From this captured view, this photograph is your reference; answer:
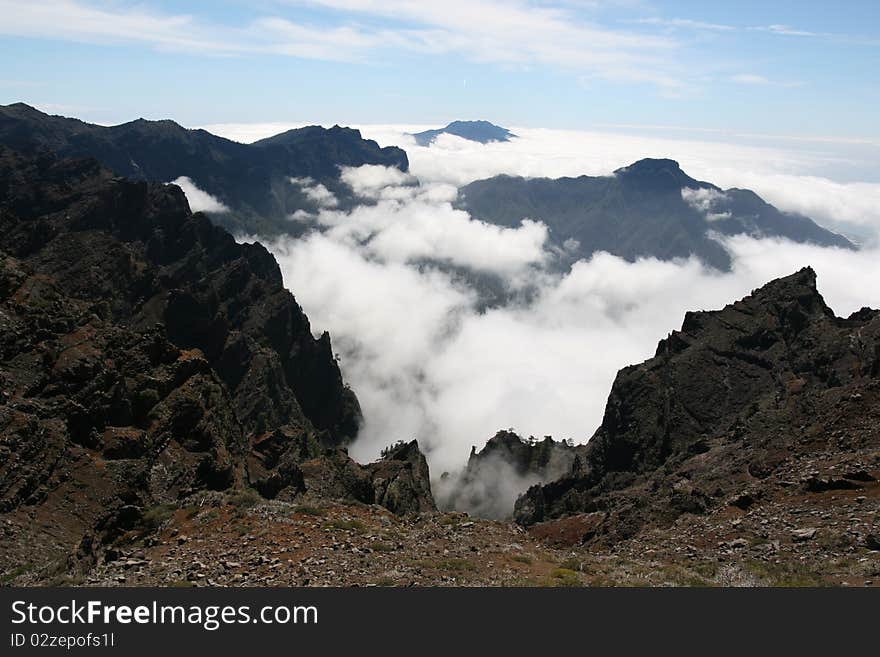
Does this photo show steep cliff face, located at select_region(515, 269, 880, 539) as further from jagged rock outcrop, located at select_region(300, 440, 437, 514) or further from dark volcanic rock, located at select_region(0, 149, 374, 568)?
dark volcanic rock, located at select_region(0, 149, 374, 568)

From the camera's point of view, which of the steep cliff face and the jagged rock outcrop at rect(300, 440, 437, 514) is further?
the jagged rock outcrop at rect(300, 440, 437, 514)

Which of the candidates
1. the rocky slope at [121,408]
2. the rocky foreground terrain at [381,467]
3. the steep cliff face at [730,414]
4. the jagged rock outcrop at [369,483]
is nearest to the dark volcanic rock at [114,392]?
the rocky slope at [121,408]

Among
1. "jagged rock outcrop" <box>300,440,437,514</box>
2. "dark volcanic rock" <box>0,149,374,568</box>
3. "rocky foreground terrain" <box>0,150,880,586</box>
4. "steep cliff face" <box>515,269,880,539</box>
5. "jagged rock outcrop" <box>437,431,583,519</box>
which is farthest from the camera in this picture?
"jagged rock outcrop" <box>437,431,583,519</box>

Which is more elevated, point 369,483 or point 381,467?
point 369,483

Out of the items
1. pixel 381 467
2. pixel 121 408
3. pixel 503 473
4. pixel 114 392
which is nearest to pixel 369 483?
pixel 381 467

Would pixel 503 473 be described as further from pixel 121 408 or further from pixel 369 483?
pixel 121 408

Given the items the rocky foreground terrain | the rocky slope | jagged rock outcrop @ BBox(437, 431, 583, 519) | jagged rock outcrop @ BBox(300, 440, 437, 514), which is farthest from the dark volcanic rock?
jagged rock outcrop @ BBox(437, 431, 583, 519)

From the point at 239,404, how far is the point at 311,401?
48.8 metres

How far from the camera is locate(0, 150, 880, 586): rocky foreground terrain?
87.3 feet

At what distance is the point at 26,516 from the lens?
1559 inches

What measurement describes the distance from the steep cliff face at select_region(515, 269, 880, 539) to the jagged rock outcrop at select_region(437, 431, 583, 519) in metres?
30.1

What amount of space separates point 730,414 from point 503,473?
59.6 meters

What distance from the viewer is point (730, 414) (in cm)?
8775

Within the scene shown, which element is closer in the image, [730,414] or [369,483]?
[369,483]
